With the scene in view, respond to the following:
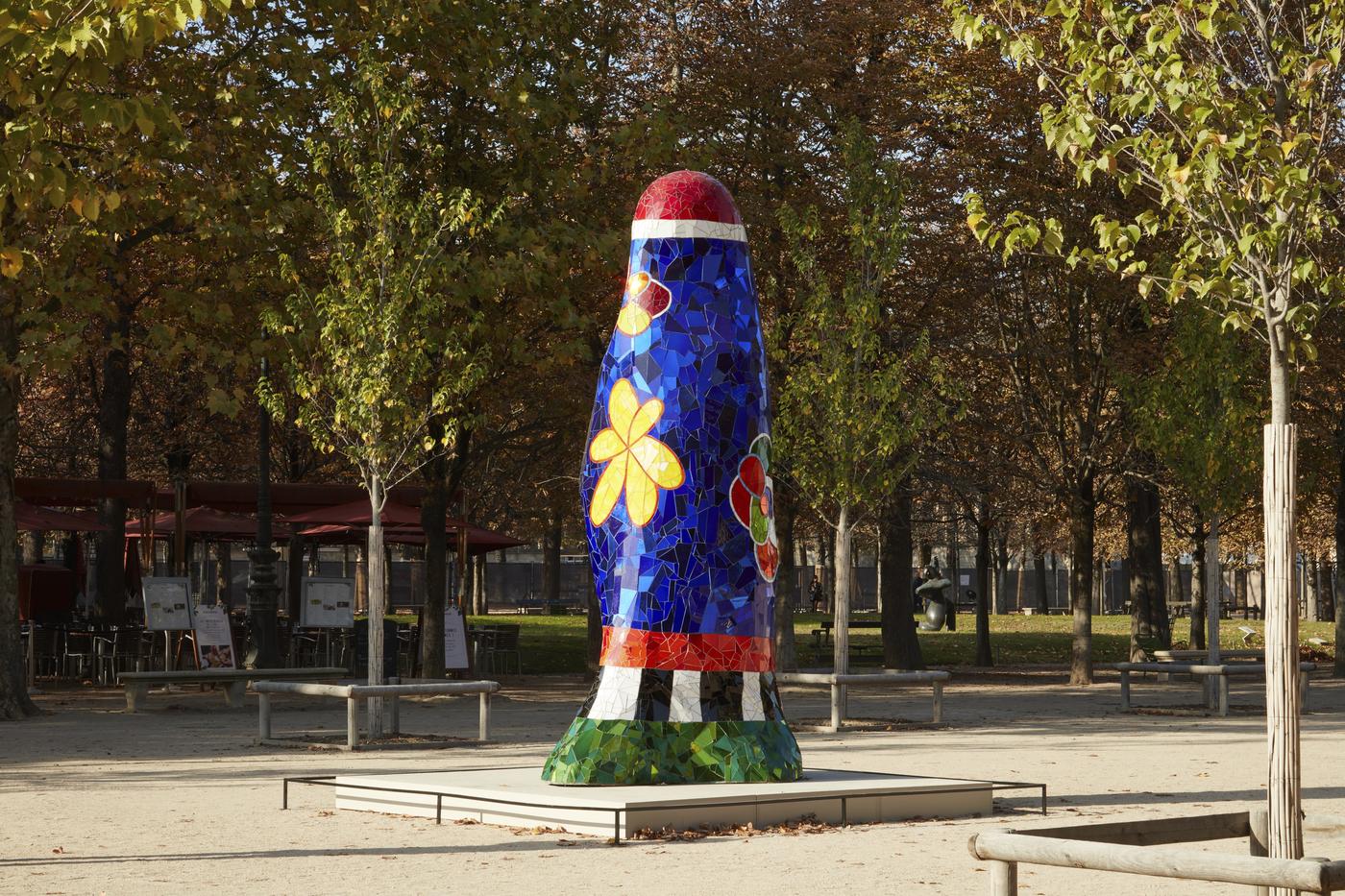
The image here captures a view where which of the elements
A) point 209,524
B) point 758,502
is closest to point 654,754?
point 758,502

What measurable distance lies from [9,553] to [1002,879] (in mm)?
16506

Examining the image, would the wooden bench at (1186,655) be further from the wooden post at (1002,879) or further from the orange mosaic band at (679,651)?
the wooden post at (1002,879)

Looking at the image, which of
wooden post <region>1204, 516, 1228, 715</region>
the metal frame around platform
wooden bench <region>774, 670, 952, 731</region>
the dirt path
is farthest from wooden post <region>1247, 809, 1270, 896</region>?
wooden post <region>1204, 516, 1228, 715</region>

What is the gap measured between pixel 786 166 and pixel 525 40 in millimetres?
4540

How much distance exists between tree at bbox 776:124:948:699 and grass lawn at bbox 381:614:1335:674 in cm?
1074

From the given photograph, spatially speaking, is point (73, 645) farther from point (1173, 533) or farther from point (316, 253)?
point (1173, 533)

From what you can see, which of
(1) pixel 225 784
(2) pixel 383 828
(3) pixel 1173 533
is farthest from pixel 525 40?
(3) pixel 1173 533

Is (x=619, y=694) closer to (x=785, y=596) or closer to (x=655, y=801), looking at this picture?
(x=655, y=801)

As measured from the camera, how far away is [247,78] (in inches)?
838

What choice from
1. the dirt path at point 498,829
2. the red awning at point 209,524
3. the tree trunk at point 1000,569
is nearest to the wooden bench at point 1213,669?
the dirt path at point 498,829

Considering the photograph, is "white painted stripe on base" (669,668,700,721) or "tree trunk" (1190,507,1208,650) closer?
"white painted stripe on base" (669,668,700,721)

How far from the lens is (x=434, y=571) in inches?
984

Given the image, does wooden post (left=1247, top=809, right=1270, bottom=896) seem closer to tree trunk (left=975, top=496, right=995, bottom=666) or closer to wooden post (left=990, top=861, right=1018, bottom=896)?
wooden post (left=990, top=861, right=1018, bottom=896)

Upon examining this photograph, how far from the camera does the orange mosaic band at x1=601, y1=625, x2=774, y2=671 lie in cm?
1216
